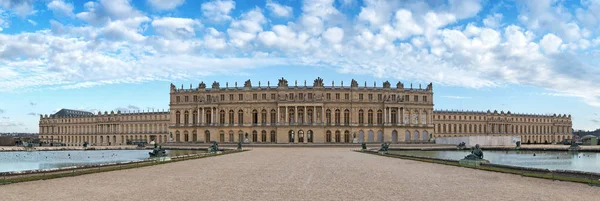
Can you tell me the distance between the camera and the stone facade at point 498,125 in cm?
13175

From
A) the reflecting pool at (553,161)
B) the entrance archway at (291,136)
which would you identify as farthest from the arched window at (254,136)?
the reflecting pool at (553,161)

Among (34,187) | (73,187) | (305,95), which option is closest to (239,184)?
(73,187)

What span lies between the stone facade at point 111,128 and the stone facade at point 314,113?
40.6m

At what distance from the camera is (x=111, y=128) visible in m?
134

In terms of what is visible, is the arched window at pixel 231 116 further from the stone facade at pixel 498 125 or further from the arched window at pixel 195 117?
the stone facade at pixel 498 125

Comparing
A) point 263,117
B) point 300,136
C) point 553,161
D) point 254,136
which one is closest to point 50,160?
point 553,161

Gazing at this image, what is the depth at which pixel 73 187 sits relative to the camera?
16391 mm

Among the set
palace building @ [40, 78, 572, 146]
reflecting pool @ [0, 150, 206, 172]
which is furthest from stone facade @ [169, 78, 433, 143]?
reflecting pool @ [0, 150, 206, 172]

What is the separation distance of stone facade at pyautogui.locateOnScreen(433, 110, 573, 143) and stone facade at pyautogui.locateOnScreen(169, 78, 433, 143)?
42.7 meters

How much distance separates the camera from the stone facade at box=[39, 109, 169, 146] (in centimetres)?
12825

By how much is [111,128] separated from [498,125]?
10587 cm

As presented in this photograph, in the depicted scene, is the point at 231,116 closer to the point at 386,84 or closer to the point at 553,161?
the point at 386,84

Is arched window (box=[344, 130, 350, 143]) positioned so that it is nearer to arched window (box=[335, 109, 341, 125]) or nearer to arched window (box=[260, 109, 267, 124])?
arched window (box=[335, 109, 341, 125])

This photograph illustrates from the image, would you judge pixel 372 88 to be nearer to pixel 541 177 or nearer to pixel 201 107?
pixel 201 107
